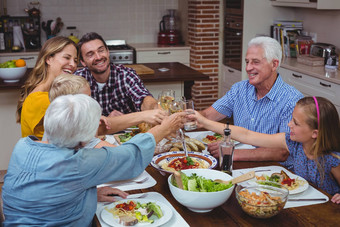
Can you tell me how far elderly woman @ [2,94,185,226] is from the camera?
1486 millimetres

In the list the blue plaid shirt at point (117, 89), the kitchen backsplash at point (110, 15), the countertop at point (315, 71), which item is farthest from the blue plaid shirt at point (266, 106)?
the kitchen backsplash at point (110, 15)

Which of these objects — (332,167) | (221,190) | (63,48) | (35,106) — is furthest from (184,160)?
(63,48)

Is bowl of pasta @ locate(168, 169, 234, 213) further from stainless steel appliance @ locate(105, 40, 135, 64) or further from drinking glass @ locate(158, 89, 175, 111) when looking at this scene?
stainless steel appliance @ locate(105, 40, 135, 64)

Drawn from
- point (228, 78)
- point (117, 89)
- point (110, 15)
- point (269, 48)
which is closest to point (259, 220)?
point (269, 48)

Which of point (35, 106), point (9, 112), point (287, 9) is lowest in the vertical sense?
point (9, 112)

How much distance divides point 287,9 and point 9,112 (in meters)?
3.76

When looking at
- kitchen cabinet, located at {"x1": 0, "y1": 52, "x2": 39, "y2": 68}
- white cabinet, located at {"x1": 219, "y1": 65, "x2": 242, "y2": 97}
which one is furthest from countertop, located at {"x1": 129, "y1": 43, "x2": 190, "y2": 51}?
kitchen cabinet, located at {"x1": 0, "y1": 52, "x2": 39, "y2": 68}

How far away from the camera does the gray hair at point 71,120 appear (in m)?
1.47

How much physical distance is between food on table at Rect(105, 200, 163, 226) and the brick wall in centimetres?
459

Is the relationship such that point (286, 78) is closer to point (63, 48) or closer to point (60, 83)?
point (63, 48)

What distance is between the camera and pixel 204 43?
20.1 feet

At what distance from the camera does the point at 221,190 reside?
167cm

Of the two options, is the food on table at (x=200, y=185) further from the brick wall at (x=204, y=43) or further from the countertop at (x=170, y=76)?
the brick wall at (x=204, y=43)

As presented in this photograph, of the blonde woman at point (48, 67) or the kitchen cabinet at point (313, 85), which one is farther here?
the kitchen cabinet at point (313, 85)
